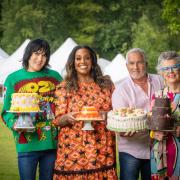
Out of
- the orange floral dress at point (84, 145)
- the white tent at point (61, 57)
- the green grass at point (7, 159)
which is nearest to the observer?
the orange floral dress at point (84, 145)

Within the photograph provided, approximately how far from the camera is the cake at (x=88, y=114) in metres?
4.92

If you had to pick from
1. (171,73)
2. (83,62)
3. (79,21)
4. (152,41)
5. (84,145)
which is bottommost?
(84,145)

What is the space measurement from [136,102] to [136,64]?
0.35 metres

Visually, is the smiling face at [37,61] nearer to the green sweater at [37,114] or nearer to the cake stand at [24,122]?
the green sweater at [37,114]

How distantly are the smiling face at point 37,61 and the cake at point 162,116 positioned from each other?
1.24 m

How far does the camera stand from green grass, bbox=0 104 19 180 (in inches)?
354

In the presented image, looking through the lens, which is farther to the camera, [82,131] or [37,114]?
[37,114]

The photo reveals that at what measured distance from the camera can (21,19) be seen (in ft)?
188

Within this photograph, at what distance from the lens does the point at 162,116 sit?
4.68 meters

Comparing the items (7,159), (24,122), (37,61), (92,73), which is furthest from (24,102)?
(7,159)

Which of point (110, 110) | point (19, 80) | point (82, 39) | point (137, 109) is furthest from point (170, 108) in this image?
point (82, 39)

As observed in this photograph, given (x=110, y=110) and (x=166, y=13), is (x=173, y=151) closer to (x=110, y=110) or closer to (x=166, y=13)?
(x=110, y=110)

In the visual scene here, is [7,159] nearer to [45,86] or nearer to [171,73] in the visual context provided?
[45,86]

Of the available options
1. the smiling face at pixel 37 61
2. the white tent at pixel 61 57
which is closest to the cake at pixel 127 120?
the smiling face at pixel 37 61
